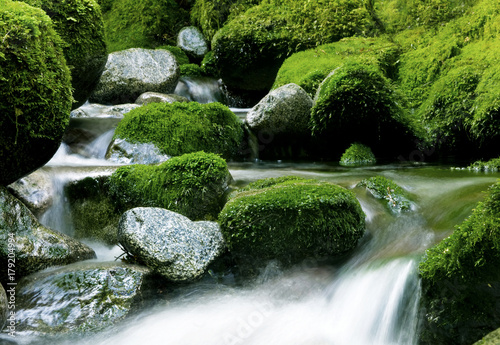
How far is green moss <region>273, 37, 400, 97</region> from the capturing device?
8.04 meters

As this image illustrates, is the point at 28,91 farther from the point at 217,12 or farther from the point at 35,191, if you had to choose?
the point at 217,12

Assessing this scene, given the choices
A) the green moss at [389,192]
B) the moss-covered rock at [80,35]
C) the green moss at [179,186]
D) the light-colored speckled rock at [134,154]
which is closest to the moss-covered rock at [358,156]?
the green moss at [389,192]

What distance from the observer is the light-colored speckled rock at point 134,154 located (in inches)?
238

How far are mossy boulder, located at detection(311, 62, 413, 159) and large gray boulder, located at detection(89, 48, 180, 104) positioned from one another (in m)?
4.97

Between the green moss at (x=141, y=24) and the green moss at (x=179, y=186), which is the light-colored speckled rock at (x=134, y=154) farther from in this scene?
the green moss at (x=141, y=24)

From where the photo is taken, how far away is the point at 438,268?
2.62m

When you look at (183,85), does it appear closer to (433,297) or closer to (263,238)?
(263,238)

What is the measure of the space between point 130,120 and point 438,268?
16.7 ft

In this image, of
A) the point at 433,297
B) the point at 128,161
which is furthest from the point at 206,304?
the point at 128,161

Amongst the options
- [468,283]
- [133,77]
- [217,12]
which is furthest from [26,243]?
[217,12]

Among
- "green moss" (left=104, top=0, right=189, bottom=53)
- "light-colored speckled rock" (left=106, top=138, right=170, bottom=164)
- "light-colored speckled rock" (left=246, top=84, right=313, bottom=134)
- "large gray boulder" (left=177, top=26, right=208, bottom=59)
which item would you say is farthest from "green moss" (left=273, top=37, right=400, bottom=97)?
"green moss" (left=104, top=0, right=189, bottom=53)

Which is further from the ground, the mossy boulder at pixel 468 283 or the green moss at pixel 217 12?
the green moss at pixel 217 12

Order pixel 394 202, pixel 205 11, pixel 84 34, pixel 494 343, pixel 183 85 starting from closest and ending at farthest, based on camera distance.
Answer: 1. pixel 494 343
2. pixel 394 202
3. pixel 84 34
4. pixel 183 85
5. pixel 205 11

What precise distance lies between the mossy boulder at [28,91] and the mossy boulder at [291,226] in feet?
5.85
